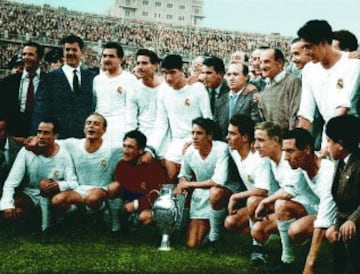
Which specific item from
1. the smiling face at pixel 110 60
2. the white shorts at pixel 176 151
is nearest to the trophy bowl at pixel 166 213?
the white shorts at pixel 176 151

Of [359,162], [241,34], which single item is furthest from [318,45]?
[241,34]

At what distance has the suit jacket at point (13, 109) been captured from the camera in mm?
5734

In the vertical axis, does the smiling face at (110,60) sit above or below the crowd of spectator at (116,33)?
below

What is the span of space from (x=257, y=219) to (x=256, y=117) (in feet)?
3.73

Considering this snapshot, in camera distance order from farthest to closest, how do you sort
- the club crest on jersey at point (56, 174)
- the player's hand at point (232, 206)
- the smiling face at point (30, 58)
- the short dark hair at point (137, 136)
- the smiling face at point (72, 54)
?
the smiling face at point (30, 58) → the smiling face at point (72, 54) → the club crest on jersey at point (56, 174) → the short dark hair at point (137, 136) → the player's hand at point (232, 206)

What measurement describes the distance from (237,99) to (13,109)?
2.26 m

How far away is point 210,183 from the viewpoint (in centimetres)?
500

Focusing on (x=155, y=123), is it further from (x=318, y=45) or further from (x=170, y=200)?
(x=318, y=45)

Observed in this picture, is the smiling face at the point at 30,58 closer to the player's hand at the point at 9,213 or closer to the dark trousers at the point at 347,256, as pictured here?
the player's hand at the point at 9,213

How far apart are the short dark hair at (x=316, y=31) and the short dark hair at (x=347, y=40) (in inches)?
42.3

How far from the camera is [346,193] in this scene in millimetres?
3402

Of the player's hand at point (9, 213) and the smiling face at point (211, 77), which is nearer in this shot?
the player's hand at point (9, 213)

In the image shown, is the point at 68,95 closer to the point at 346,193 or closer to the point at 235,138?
the point at 235,138

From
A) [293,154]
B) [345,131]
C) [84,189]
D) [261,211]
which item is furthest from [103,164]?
[345,131]
